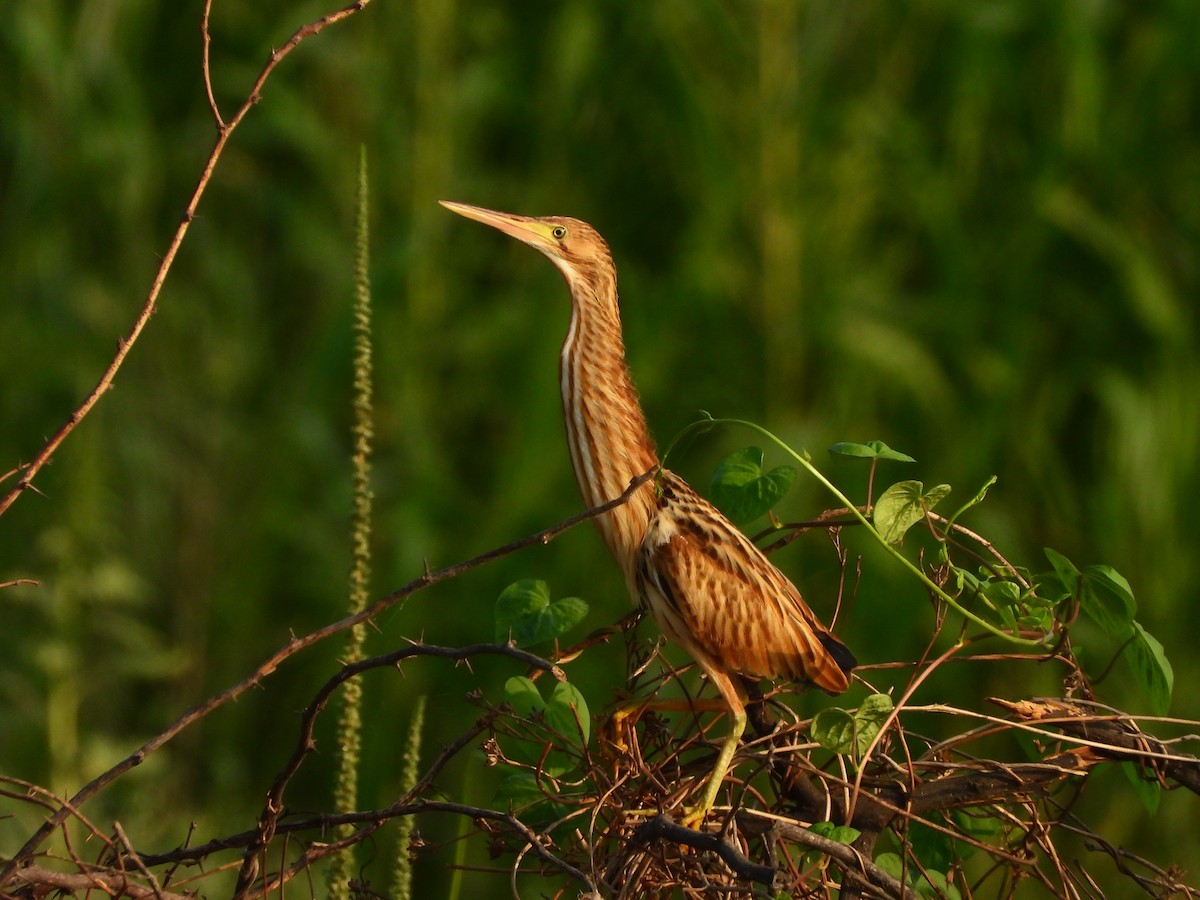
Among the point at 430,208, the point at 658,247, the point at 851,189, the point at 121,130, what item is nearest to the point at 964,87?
the point at 851,189

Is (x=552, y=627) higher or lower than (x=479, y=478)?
higher

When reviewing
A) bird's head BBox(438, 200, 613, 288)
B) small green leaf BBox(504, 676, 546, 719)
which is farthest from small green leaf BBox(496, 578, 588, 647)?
bird's head BBox(438, 200, 613, 288)

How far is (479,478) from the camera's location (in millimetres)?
4238

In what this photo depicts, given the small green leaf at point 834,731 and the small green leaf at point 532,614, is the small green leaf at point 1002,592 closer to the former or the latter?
the small green leaf at point 834,731

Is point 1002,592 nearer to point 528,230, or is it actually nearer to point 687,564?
point 687,564

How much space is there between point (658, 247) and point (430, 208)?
55 centimetres

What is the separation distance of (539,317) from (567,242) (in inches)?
59.5

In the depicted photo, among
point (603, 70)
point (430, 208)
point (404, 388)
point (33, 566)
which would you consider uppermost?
point (603, 70)

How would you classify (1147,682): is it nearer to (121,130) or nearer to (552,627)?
(552,627)

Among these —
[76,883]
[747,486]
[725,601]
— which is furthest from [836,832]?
[76,883]

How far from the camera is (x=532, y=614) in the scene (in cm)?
171

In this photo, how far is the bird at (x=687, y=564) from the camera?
195cm

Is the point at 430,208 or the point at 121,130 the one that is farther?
the point at 121,130

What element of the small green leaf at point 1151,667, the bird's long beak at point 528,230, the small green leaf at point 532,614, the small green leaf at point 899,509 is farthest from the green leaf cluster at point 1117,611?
the bird's long beak at point 528,230
